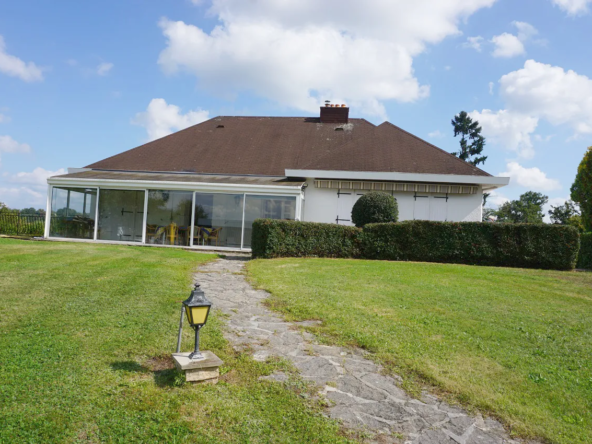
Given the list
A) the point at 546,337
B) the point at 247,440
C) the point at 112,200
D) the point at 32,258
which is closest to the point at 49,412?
the point at 247,440

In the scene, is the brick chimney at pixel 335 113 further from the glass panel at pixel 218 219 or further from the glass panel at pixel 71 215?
the glass panel at pixel 71 215

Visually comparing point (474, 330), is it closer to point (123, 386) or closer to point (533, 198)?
point (123, 386)

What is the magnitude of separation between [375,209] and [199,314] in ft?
37.7

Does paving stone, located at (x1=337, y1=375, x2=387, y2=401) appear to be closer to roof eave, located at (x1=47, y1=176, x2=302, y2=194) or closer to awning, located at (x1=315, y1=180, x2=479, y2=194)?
roof eave, located at (x1=47, y1=176, x2=302, y2=194)

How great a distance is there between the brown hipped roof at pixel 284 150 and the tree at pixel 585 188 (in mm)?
16778

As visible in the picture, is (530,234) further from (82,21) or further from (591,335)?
(82,21)

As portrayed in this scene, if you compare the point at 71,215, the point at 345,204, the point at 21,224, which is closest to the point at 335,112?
the point at 345,204

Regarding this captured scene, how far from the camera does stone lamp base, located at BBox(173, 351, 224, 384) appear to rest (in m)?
3.88

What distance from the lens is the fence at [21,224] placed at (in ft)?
66.2

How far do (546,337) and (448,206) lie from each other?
1271cm

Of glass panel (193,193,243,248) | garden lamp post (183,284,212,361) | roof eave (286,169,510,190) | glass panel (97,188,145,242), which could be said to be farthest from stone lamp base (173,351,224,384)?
glass panel (97,188,145,242)

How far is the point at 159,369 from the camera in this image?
4168mm

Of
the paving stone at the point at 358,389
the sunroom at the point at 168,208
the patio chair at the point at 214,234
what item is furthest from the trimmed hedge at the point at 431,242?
the paving stone at the point at 358,389

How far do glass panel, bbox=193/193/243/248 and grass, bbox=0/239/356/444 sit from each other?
10582 mm
